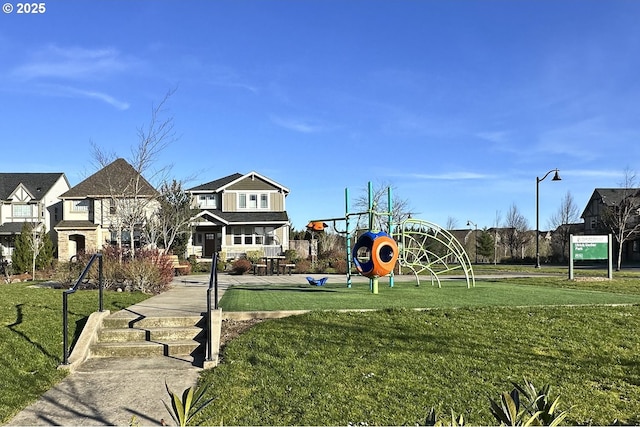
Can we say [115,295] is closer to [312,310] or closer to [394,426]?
[312,310]

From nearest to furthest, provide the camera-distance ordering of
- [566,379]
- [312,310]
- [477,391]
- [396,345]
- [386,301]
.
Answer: [477,391], [566,379], [396,345], [312,310], [386,301]

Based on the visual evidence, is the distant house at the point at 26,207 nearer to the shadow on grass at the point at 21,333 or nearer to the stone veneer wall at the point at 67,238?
the stone veneer wall at the point at 67,238

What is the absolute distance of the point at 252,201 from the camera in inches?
1511

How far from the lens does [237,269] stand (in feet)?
84.5

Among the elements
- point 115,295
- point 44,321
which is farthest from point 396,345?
point 115,295

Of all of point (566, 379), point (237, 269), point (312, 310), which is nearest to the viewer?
point (566, 379)

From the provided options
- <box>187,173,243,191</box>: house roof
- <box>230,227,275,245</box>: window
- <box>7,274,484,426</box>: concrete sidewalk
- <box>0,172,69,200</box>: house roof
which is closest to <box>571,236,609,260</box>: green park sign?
<box>7,274,484,426</box>: concrete sidewalk

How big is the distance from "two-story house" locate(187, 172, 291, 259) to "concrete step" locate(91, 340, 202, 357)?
2836cm

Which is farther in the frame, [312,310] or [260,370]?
[312,310]

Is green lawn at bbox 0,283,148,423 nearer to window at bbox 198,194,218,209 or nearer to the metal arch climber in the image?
the metal arch climber

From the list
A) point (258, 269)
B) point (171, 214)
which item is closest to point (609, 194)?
point (258, 269)

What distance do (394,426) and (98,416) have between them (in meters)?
2.96

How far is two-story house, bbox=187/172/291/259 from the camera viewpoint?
1419 inches

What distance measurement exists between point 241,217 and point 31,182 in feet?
74.3
